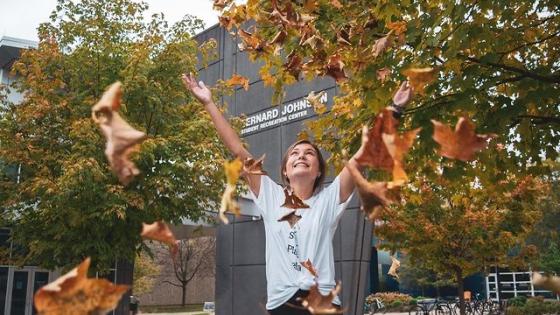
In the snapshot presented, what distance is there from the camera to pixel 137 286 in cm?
3769

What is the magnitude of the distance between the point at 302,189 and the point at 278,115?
16.7 m

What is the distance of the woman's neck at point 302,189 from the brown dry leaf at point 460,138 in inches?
66.7

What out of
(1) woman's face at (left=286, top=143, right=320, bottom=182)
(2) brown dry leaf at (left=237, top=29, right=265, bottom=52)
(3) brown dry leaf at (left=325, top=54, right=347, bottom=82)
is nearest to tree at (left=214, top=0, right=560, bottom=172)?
(2) brown dry leaf at (left=237, top=29, right=265, bottom=52)

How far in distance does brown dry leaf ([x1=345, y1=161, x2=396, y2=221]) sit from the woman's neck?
1596mm

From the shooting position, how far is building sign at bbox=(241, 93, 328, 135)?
18.4 metres

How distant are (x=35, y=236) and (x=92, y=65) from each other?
4102mm

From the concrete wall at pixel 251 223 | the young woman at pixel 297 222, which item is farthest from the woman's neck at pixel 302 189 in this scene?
the concrete wall at pixel 251 223

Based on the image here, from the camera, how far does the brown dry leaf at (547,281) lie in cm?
100

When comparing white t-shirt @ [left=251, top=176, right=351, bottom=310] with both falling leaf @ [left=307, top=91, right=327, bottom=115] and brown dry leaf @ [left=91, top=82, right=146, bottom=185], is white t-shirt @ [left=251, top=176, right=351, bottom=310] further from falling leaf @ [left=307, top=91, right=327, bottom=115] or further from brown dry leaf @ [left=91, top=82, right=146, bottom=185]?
falling leaf @ [left=307, top=91, right=327, bottom=115]

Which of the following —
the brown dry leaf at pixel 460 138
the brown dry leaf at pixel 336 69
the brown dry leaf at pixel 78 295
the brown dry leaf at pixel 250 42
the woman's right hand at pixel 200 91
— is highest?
the brown dry leaf at pixel 250 42

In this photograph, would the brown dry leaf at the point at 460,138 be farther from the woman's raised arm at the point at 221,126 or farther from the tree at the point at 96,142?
the tree at the point at 96,142

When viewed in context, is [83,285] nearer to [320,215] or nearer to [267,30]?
[320,215]

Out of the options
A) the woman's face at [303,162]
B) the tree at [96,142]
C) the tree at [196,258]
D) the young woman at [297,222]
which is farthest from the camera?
the tree at [196,258]

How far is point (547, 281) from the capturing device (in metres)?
1.01
